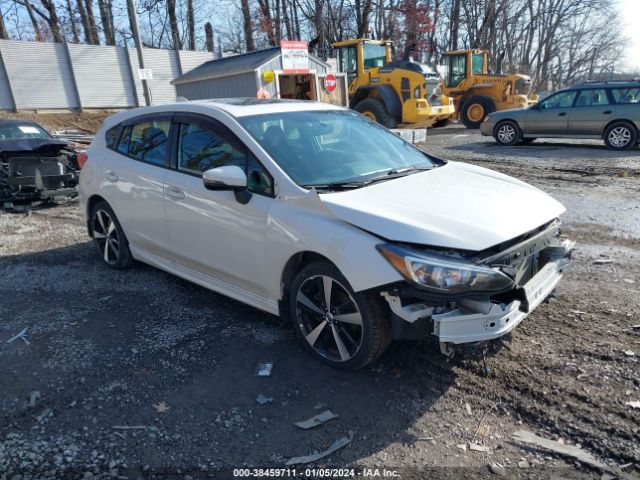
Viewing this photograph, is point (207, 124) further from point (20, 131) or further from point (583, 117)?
point (583, 117)

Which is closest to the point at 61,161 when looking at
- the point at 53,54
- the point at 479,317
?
the point at 479,317

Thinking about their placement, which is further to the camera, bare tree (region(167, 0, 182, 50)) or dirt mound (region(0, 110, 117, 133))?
bare tree (region(167, 0, 182, 50))

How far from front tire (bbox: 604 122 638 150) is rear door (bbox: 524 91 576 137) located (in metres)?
1.08

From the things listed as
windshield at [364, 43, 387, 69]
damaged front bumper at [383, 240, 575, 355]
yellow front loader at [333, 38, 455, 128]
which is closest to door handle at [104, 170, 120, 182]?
damaged front bumper at [383, 240, 575, 355]

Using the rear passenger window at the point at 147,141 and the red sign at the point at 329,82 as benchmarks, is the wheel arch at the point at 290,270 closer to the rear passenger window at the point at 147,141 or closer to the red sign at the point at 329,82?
the rear passenger window at the point at 147,141

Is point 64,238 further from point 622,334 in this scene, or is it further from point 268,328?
point 622,334

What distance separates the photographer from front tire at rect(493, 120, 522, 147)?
14344 millimetres

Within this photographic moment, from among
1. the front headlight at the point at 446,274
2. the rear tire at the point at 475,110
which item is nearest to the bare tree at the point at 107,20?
the rear tire at the point at 475,110

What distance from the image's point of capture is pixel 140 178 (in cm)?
465

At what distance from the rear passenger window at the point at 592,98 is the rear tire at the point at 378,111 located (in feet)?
19.8

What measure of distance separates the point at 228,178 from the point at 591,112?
41.1 feet

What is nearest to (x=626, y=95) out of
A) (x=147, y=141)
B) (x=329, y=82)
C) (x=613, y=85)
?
(x=613, y=85)

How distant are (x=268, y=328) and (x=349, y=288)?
3.91 ft

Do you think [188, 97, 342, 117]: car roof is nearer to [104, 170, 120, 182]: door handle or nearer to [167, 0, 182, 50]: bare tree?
[104, 170, 120, 182]: door handle
